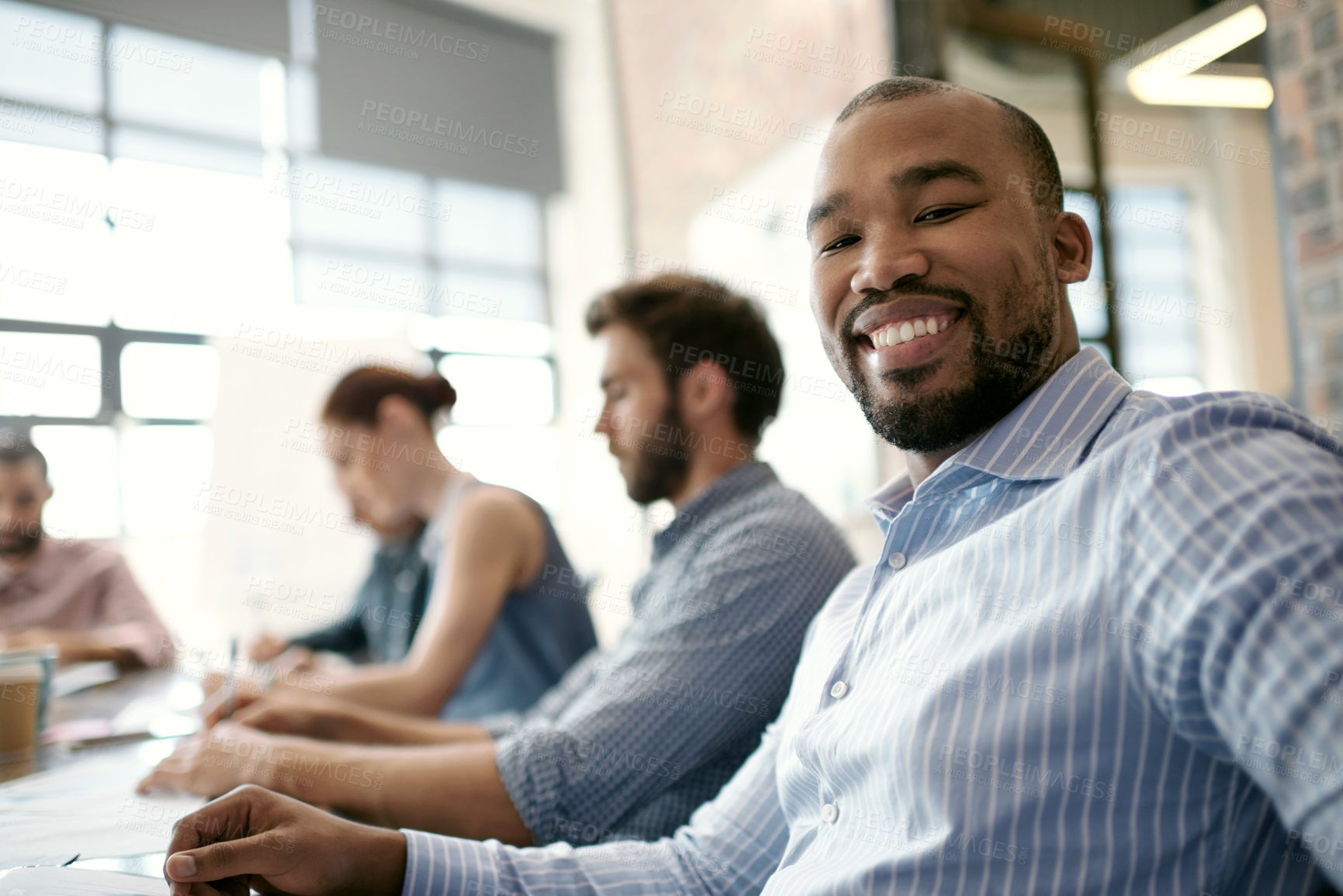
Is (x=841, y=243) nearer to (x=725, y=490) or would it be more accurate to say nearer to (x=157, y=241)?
(x=725, y=490)

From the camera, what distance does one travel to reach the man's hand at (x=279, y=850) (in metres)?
0.80

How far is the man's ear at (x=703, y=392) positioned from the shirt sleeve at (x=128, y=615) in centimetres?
190

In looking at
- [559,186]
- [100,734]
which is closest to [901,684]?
[100,734]

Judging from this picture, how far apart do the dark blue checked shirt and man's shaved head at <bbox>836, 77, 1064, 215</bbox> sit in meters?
0.57

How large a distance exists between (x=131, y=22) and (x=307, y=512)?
2.85 m

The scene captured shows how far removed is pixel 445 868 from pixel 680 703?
363mm

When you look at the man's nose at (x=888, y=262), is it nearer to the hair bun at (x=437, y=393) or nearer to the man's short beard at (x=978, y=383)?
the man's short beard at (x=978, y=383)

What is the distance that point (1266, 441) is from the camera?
0.55 meters

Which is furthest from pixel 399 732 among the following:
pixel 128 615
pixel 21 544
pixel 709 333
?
pixel 21 544

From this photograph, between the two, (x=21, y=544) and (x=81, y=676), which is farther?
(x=21, y=544)

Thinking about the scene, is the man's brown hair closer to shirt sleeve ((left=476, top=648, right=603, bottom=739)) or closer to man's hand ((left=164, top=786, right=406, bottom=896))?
shirt sleeve ((left=476, top=648, right=603, bottom=739))

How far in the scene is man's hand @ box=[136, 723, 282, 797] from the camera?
1130 mm

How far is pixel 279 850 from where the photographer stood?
2.73 feet

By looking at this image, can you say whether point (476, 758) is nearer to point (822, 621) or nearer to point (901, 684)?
point (822, 621)
